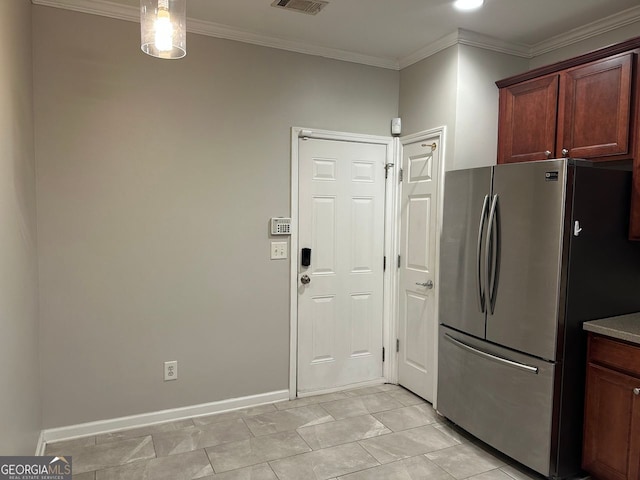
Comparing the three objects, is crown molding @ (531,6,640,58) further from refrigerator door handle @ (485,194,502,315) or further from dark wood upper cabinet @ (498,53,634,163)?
refrigerator door handle @ (485,194,502,315)

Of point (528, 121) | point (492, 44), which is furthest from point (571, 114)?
point (492, 44)

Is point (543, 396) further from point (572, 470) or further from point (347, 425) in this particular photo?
point (347, 425)

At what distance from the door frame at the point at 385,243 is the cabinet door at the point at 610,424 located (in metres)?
1.63

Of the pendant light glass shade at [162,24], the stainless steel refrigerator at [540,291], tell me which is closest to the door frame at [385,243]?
the stainless steel refrigerator at [540,291]

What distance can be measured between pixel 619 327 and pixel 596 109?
1.23m

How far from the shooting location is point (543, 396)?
94.9 inches

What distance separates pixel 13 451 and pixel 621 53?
358cm

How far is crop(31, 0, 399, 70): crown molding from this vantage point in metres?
2.73

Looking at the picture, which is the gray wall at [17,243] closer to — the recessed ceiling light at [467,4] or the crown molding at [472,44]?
the recessed ceiling light at [467,4]

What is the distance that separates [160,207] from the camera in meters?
3.02

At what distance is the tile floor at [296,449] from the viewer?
8.27ft

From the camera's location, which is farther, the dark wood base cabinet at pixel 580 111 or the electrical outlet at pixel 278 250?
the electrical outlet at pixel 278 250

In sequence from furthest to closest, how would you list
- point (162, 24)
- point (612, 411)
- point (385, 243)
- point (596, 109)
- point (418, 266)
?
1. point (385, 243)
2. point (418, 266)
3. point (596, 109)
4. point (612, 411)
5. point (162, 24)

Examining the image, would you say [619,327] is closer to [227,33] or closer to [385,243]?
[385,243]
